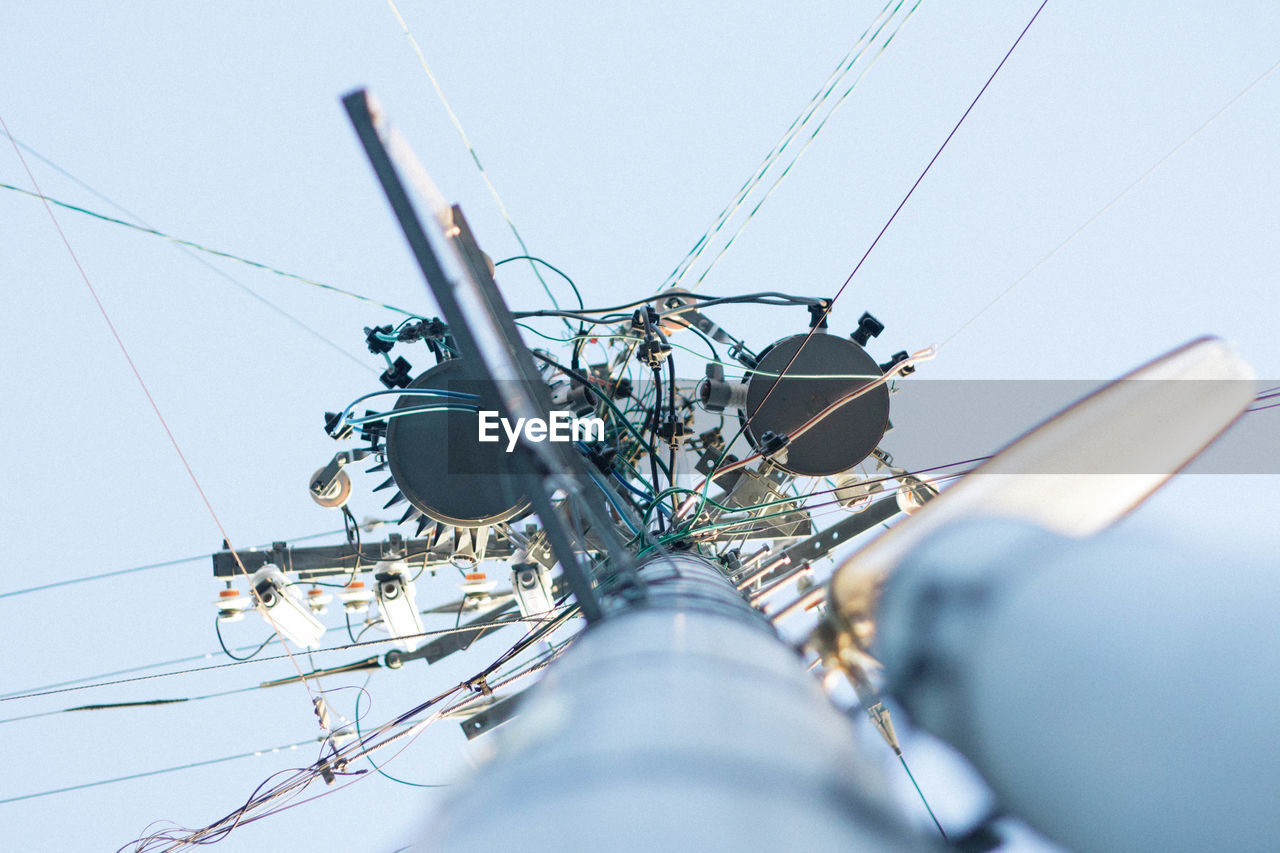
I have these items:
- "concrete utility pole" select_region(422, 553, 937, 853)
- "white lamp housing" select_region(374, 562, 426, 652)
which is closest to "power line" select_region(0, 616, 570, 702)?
"white lamp housing" select_region(374, 562, 426, 652)

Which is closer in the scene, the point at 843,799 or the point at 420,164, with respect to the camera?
the point at 843,799

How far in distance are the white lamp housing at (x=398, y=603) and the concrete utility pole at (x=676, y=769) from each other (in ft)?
7.65

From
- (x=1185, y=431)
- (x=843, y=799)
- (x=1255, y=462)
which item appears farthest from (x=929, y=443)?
(x=843, y=799)

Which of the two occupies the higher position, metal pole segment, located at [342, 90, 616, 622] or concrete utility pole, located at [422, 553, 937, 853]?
metal pole segment, located at [342, 90, 616, 622]

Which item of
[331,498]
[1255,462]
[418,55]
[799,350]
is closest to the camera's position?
[1255,462]

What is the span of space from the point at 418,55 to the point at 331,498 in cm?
158

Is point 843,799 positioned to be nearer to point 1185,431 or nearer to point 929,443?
point 1185,431

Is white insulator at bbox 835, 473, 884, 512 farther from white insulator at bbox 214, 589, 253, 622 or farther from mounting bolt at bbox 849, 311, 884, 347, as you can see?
white insulator at bbox 214, 589, 253, 622

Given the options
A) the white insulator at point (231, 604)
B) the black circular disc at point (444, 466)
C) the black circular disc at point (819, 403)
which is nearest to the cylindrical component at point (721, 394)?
the black circular disc at point (819, 403)

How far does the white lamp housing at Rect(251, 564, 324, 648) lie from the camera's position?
8.73 feet

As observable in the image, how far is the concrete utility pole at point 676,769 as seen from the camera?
340 mm

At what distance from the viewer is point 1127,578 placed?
53cm

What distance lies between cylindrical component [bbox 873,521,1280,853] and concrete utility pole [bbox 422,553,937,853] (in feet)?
0.36

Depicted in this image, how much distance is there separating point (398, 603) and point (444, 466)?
97cm
